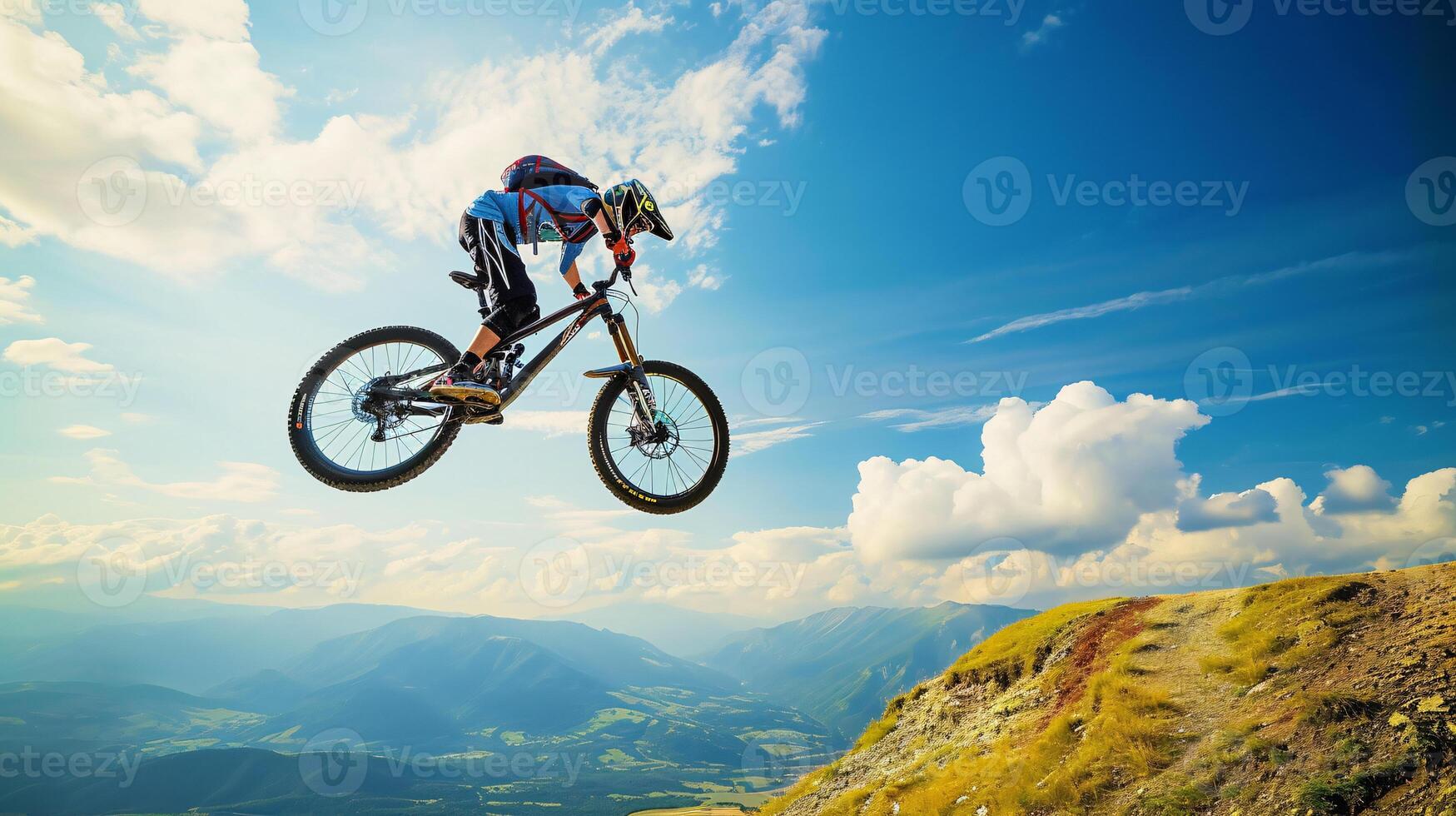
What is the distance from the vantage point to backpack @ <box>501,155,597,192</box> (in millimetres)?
10078

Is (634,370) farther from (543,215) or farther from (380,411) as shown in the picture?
(380,411)

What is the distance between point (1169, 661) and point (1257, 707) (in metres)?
4.91

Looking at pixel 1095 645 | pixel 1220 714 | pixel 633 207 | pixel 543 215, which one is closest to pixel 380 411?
pixel 543 215

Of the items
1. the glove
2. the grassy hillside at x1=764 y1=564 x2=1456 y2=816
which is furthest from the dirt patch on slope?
the glove

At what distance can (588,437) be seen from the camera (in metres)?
10.4

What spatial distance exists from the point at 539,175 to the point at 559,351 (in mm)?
2691

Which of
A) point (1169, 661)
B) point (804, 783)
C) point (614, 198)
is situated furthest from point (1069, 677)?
point (614, 198)

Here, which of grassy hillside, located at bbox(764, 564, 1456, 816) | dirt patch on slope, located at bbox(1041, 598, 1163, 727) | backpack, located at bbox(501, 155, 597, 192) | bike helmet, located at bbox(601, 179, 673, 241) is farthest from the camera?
dirt patch on slope, located at bbox(1041, 598, 1163, 727)

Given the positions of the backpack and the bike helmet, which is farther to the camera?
the backpack

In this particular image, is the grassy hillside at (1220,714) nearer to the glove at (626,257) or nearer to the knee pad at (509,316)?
the glove at (626,257)

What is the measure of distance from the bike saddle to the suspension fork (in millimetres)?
1983

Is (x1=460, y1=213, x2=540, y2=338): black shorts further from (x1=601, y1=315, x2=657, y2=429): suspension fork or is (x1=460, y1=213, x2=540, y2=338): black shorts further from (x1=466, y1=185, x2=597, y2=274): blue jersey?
(x1=601, y1=315, x2=657, y2=429): suspension fork

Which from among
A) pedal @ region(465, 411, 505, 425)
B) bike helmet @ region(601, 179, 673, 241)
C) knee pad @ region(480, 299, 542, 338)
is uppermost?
bike helmet @ region(601, 179, 673, 241)

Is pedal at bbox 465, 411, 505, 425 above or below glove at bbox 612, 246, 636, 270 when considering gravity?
below
